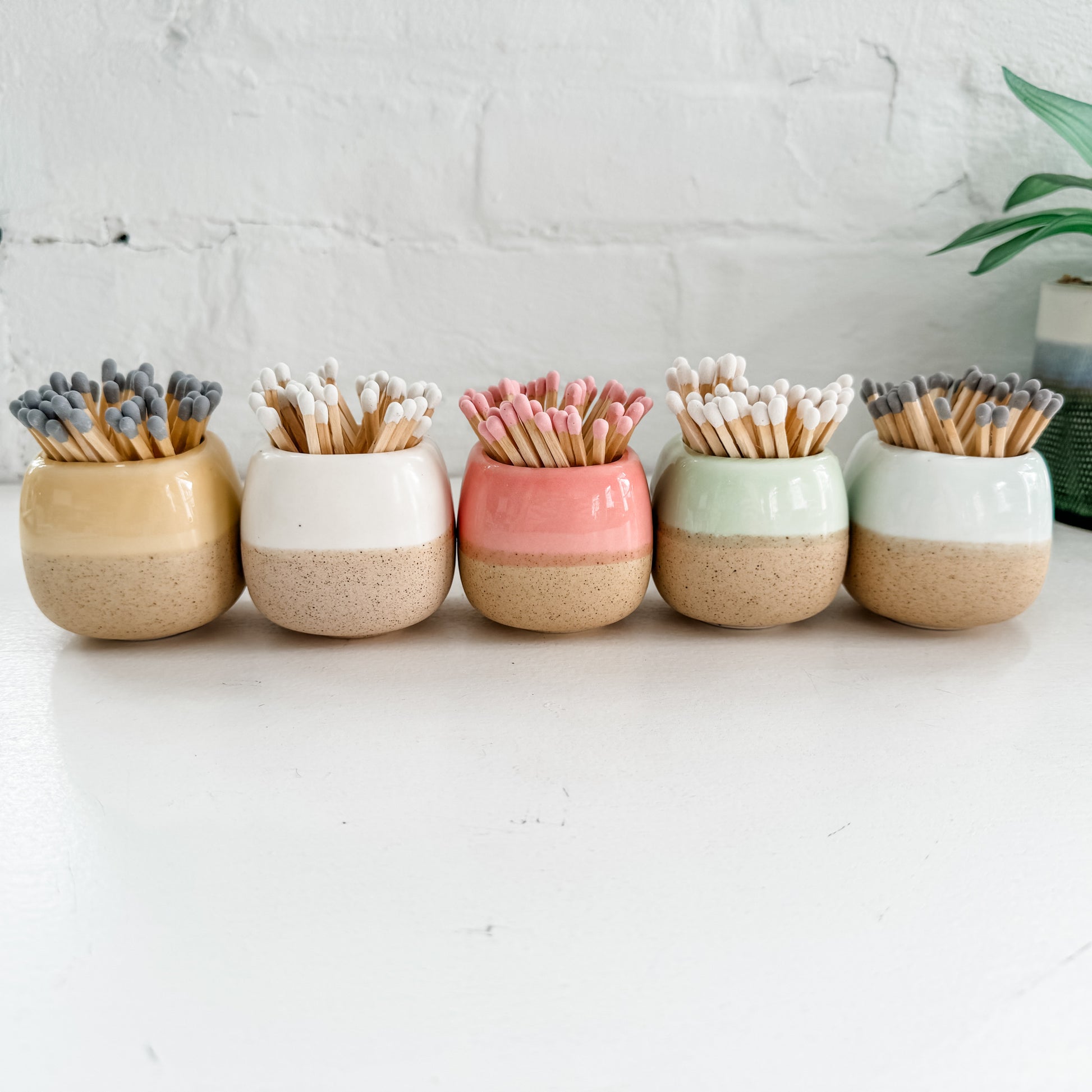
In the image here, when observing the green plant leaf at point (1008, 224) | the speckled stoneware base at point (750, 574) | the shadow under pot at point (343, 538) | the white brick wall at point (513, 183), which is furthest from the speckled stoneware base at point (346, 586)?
the green plant leaf at point (1008, 224)

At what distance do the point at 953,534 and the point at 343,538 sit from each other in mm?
352

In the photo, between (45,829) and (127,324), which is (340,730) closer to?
(45,829)

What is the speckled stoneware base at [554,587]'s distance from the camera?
57cm

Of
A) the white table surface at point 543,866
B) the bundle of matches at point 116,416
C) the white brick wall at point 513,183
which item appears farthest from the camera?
the white brick wall at point 513,183

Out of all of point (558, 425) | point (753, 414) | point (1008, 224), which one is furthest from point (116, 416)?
point (1008, 224)

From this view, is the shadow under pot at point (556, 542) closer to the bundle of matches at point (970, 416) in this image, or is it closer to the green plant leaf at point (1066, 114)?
the bundle of matches at point (970, 416)

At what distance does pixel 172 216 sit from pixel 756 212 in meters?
0.52

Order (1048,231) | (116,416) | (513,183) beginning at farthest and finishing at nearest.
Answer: (513,183), (1048,231), (116,416)

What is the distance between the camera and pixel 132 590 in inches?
21.7

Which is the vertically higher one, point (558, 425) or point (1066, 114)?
point (1066, 114)

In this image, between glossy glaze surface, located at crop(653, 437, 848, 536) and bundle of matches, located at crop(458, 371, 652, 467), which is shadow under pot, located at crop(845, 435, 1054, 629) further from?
bundle of matches, located at crop(458, 371, 652, 467)

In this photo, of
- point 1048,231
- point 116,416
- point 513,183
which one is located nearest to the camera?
point 116,416

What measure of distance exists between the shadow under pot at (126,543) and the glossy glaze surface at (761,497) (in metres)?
0.28

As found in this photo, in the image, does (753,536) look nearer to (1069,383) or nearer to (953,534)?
(953,534)
